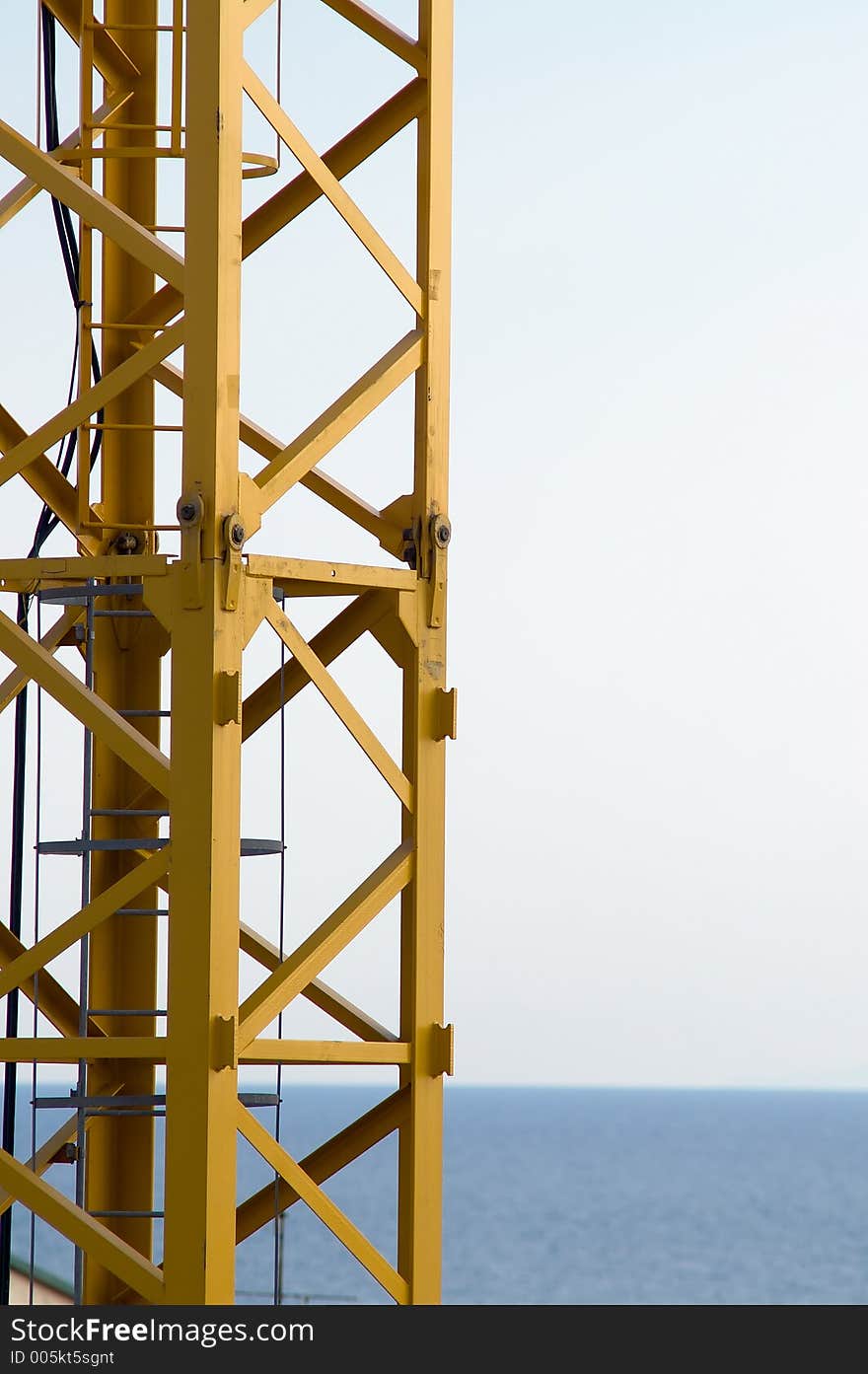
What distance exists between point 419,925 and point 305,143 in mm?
3269

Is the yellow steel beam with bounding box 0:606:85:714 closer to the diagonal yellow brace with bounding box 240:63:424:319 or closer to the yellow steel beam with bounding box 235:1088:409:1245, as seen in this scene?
the diagonal yellow brace with bounding box 240:63:424:319

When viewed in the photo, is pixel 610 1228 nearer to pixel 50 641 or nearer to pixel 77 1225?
pixel 50 641

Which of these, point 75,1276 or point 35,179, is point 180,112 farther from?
point 75,1276

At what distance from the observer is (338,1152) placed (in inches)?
382

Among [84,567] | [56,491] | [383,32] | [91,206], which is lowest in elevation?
[84,567]

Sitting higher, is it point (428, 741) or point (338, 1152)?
point (428, 741)

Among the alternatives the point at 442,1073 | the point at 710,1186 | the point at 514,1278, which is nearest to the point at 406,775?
the point at 442,1073

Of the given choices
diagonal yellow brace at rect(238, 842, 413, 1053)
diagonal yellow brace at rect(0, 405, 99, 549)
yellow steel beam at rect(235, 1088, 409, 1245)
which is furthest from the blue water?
diagonal yellow brace at rect(238, 842, 413, 1053)

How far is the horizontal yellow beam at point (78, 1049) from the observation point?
28.3 feet

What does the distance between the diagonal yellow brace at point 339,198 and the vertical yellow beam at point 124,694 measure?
4.85 ft

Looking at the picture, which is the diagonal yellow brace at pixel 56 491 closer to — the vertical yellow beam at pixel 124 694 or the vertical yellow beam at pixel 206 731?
the vertical yellow beam at pixel 124 694

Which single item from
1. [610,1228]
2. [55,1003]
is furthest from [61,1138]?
[610,1228]

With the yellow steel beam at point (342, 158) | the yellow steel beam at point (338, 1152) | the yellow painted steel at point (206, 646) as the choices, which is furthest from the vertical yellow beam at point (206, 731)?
the yellow steel beam at point (342, 158)

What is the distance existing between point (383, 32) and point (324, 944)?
3935mm
